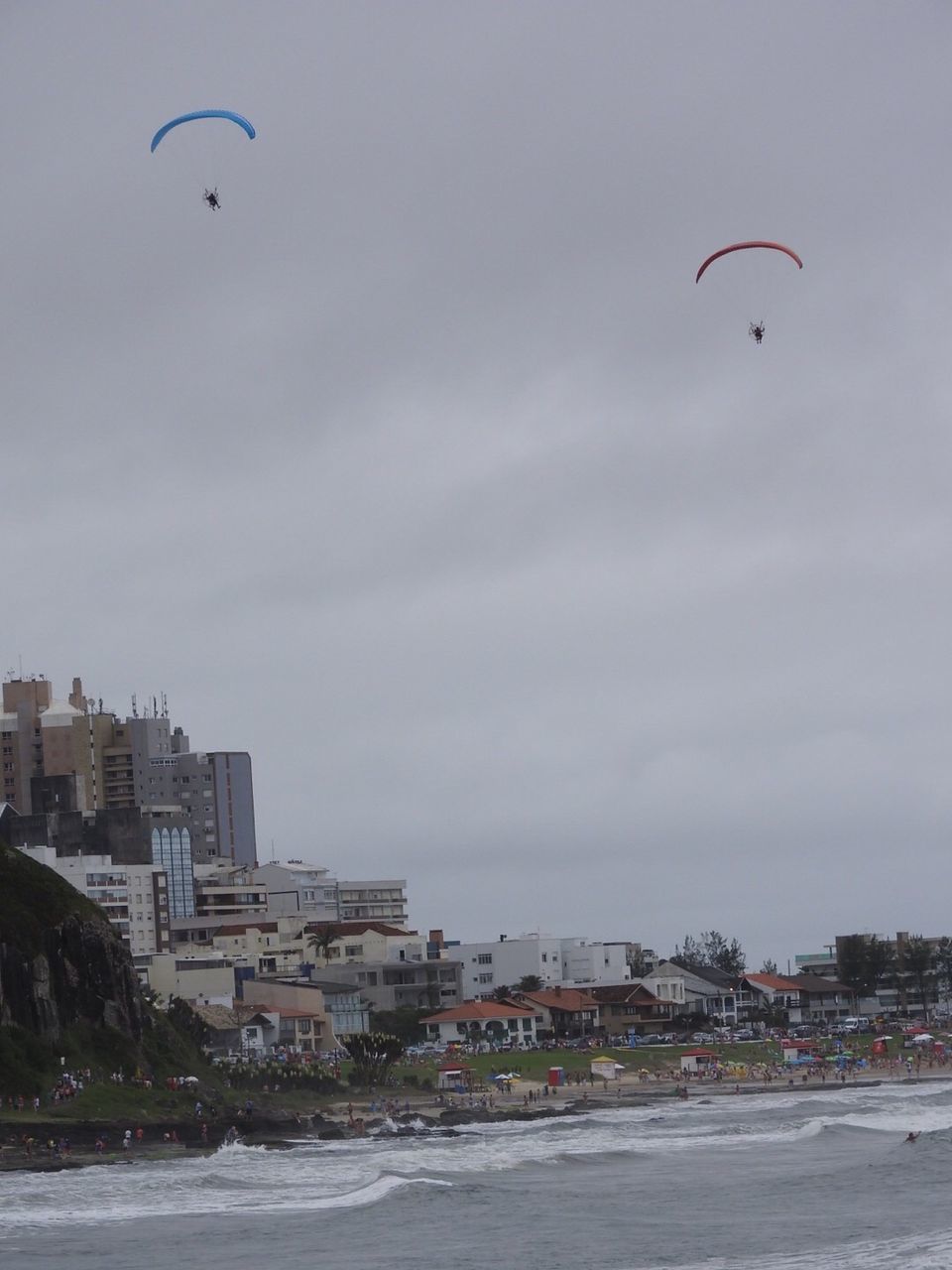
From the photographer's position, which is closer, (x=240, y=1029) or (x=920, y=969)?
(x=240, y=1029)

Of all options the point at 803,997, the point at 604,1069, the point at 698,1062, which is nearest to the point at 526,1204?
the point at 604,1069

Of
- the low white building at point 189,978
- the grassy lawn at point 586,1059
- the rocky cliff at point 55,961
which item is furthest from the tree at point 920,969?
the rocky cliff at point 55,961

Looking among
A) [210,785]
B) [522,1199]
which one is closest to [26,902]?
[522,1199]

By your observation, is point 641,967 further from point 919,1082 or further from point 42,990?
point 42,990

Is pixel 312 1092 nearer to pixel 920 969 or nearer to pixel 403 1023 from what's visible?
pixel 403 1023

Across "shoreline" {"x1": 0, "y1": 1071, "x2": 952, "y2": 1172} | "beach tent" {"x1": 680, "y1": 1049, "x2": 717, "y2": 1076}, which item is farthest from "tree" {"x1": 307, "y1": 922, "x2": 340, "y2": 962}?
"shoreline" {"x1": 0, "y1": 1071, "x2": 952, "y2": 1172}
